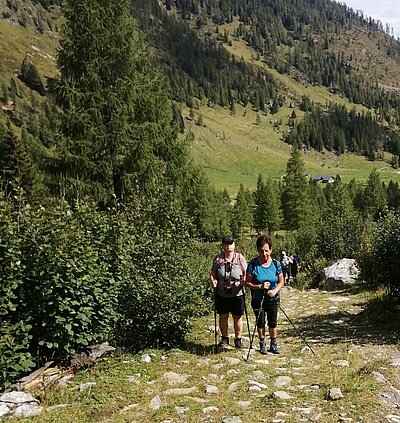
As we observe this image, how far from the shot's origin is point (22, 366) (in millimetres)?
7203

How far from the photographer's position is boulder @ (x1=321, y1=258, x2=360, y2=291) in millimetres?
20141

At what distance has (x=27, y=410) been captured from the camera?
21.2 feet

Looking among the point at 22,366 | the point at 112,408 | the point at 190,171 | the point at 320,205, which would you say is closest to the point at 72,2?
the point at 190,171

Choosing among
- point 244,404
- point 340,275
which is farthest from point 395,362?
point 340,275

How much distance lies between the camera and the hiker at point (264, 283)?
9.13 m

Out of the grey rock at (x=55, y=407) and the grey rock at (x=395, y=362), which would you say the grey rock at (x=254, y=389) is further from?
the grey rock at (x=55, y=407)

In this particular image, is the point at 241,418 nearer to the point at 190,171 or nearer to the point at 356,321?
the point at 356,321

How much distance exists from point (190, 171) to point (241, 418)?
13508 mm

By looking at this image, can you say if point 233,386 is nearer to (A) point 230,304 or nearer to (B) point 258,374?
(B) point 258,374

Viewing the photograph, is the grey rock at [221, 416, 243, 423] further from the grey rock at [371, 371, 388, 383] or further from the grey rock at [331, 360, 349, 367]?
the grey rock at [331, 360, 349, 367]

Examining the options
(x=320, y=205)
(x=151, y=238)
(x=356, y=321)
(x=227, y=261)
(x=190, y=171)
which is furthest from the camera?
(x=320, y=205)

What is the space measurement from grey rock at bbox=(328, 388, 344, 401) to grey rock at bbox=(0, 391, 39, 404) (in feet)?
14.3

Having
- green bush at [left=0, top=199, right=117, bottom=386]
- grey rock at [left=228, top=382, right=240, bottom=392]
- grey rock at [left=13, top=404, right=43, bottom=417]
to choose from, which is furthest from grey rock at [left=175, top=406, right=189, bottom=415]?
green bush at [left=0, top=199, right=117, bottom=386]

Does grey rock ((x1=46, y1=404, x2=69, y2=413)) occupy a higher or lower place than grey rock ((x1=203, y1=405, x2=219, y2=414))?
lower
